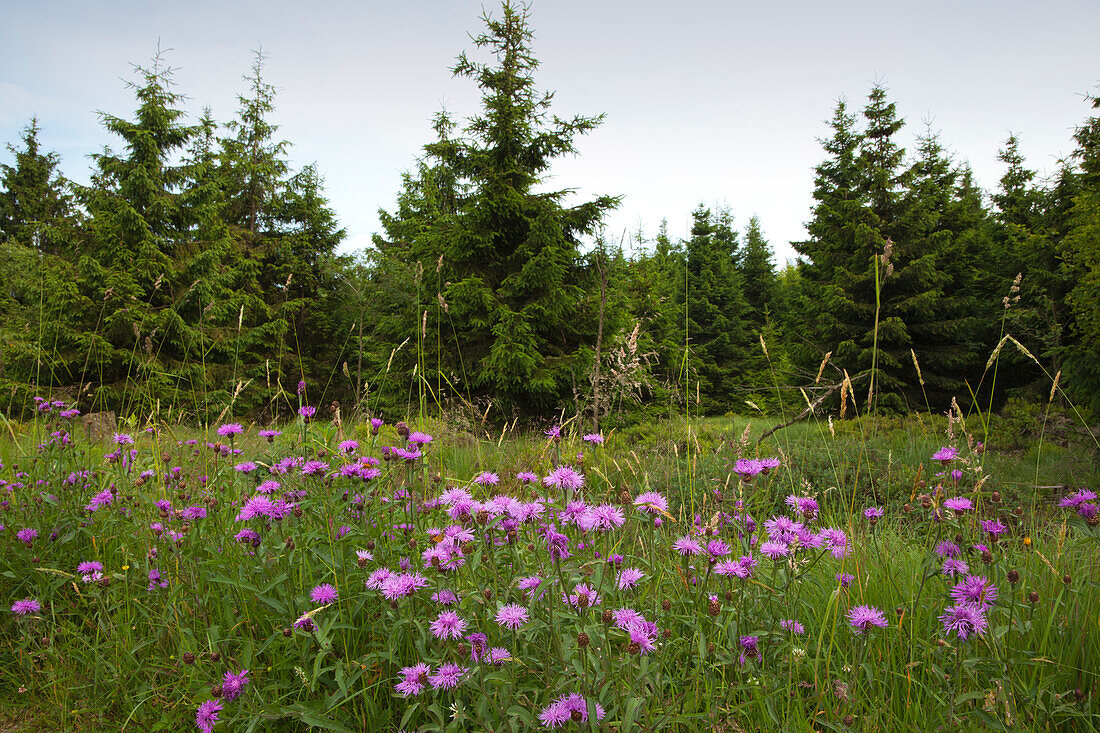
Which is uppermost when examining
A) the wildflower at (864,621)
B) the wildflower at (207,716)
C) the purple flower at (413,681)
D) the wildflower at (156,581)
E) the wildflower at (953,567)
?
the wildflower at (953,567)

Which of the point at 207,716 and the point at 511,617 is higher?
the point at 511,617

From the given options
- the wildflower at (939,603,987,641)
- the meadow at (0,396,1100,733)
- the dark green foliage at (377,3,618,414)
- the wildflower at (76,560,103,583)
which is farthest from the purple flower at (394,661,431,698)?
the dark green foliage at (377,3,618,414)

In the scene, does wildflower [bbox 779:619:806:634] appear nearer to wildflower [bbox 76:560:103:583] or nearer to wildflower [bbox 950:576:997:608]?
wildflower [bbox 950:576:997:608]

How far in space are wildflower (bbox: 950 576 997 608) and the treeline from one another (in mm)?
2636

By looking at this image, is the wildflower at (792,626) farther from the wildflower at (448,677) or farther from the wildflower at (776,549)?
the wildflower at (448,677)

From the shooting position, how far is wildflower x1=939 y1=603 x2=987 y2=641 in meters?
1.02

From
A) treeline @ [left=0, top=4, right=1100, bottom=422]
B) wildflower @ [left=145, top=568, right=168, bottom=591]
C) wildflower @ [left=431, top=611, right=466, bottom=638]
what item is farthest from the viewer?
treeline @ [left=0, top=4, right=1100, bottom=422]

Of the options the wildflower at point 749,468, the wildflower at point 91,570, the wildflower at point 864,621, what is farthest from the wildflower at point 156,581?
the wildflower at point 864,621

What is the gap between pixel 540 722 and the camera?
1003 mm

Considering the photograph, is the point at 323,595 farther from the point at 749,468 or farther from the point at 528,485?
the point at 749,468

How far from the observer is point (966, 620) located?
1.05 metres

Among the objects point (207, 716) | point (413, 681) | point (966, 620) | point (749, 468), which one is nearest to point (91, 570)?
point (207, 716)

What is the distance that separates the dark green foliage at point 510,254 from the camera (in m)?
7.92

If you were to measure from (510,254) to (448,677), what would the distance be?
322 inches
